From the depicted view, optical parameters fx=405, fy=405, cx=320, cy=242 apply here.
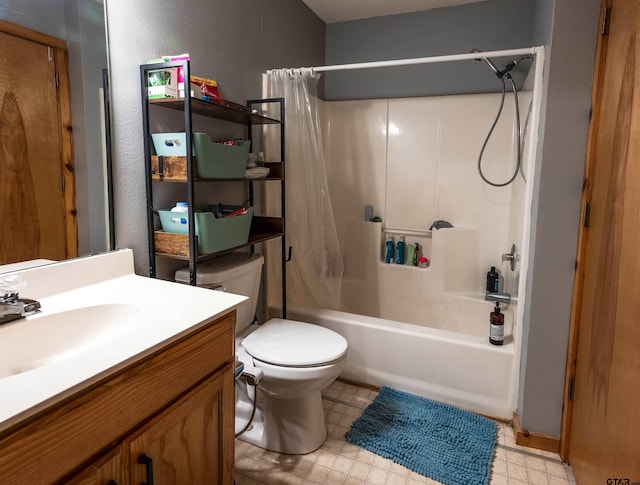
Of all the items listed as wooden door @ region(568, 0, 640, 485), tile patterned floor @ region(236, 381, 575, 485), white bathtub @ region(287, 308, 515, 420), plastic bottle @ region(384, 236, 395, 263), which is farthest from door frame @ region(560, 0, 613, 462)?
plastic bottle @ region(384, 236, 395, 263)

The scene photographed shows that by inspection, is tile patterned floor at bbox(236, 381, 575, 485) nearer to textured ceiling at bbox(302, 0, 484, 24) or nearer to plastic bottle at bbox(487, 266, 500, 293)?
plastic bottle at bbox(487, 266, 500, 293)

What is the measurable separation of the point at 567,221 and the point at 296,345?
118 centimetres

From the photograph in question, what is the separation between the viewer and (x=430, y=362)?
2.03m

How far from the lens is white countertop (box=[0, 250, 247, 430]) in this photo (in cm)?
69

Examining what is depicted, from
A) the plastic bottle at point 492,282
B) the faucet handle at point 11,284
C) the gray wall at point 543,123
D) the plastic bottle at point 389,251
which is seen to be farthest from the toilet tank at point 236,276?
the plastic bottle at point 492,282

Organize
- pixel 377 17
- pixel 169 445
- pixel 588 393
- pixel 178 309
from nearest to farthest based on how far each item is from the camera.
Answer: pixel 169 445
pixel 178 309
pixel 588 393
pixel 377 17

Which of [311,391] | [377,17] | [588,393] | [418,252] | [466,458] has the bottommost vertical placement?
[466,458]

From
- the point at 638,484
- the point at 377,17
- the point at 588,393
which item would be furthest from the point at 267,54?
the point at 638,484

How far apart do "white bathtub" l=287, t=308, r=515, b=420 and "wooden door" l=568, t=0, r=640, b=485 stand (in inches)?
14.2

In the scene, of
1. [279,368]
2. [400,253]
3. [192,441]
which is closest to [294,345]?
[279,368]

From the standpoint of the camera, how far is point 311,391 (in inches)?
63.9

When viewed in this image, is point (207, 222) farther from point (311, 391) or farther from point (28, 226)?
point (311, 391)

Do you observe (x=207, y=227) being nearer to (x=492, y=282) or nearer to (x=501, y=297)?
(x=501, y=297)

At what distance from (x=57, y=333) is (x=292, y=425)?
1.02m
